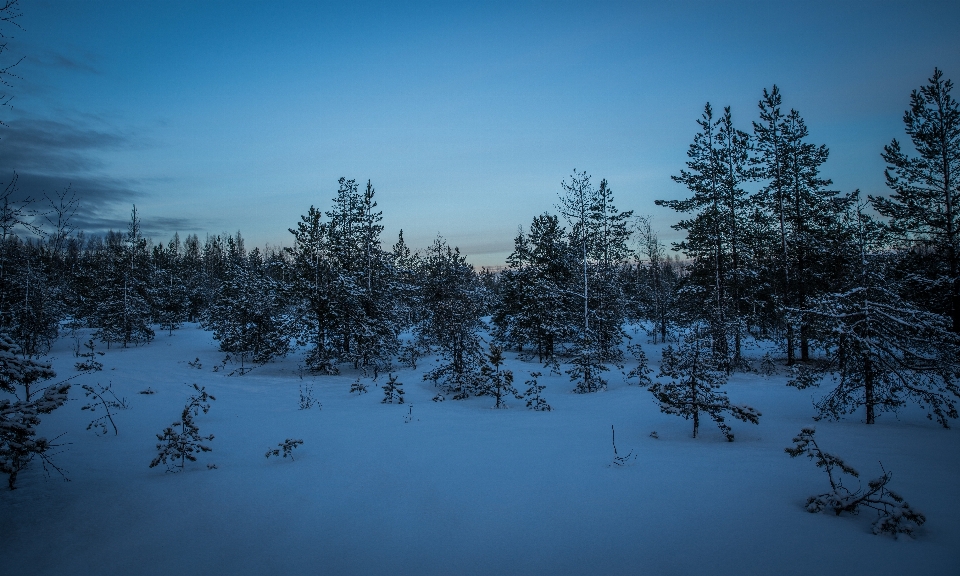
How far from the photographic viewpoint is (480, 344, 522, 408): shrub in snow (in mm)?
12559

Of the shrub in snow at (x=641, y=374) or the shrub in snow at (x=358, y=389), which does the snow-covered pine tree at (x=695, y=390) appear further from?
the shrub in snow at (x=358, y=389)

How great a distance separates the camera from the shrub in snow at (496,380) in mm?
12559

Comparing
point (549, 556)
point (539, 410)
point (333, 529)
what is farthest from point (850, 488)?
point (539, 410)

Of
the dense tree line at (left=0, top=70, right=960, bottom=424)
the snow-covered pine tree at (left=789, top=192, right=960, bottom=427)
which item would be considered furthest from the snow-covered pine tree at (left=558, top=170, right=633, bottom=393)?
the snow-covered pine tree at (left=789, top=192, right=960, bottom=427)

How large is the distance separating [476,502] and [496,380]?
25.2ft

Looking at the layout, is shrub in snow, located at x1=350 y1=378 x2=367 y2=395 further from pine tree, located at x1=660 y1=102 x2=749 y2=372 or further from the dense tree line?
pine tree, located at x1=660 y1=102 x2=749 y2=372

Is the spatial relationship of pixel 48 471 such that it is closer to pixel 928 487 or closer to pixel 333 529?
pixel 333 529

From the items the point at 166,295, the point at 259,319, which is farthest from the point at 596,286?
the point at 166,295

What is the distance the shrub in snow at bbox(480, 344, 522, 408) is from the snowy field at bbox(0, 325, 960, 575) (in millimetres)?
2789

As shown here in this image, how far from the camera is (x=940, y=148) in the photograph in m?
17.2

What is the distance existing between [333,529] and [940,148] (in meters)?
26.8

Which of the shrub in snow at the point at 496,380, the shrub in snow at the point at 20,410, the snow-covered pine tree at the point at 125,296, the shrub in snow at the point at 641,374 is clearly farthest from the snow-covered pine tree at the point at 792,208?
the snow-covered pine tree at the point at 125,296

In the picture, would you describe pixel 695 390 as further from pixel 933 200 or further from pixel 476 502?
pixel 933 200

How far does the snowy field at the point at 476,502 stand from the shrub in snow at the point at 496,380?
9.15 ft
